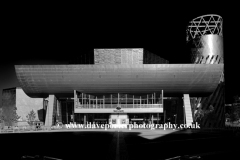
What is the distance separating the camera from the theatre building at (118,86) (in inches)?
3191

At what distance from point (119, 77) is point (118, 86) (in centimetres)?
427

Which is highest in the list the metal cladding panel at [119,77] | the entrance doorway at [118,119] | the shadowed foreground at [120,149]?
the metal cladding panel at [119,77]

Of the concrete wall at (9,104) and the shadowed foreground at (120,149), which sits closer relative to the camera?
the shadowed foreground at (120,149)

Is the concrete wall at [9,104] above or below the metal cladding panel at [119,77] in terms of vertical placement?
below

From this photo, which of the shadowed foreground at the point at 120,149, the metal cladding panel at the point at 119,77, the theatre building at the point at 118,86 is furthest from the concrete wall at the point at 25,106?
the shadowed foreground at the point at 120,149

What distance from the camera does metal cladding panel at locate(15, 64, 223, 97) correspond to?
80.8m

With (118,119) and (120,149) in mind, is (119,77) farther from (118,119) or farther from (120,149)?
(120,149)

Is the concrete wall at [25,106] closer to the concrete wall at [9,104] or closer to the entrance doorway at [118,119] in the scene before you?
the concrete wall at [9,104]

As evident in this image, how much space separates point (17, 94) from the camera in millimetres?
134875

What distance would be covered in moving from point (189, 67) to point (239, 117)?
67.0m

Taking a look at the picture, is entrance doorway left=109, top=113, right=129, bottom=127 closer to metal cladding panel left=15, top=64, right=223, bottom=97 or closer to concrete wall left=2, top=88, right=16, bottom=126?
metal cladding panel left=15, top=64, right=223, bottom=97

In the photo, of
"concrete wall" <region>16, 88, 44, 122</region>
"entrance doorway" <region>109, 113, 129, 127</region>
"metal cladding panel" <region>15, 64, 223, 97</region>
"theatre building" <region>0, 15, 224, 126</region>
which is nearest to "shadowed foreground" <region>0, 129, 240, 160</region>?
"metal cladding panel" <region>15, 64, 223, 97</region>

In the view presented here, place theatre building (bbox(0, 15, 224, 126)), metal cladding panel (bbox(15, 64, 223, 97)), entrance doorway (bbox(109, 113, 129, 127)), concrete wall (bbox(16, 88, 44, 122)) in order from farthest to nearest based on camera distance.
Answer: concrete wall (bbox(16, 88, 44, 122)) < entrance doorway (bbox(109, 113, 129, 127)) < theatre building (bbox(0, 15, 224, 126)) < metal cladding panel (bbox(15, 64, 223, 97))

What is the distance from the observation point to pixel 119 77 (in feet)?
271
